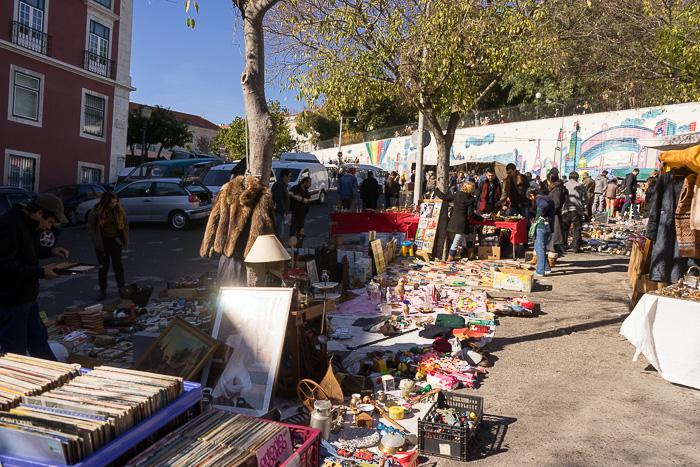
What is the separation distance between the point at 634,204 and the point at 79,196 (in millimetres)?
20818

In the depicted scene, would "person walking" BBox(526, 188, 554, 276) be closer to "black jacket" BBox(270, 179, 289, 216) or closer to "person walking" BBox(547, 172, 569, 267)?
"person walking" BBox(547, 172, 569, 267)

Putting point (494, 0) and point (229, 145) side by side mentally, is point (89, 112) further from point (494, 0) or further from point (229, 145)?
point (229, 145)

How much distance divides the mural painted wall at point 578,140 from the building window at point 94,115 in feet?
59.9

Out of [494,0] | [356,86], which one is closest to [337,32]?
[356,86]

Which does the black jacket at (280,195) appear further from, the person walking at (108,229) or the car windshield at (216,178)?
the car windshield at (216,178)

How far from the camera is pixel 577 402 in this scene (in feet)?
16.5

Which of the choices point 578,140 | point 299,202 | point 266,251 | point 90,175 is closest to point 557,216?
point 299,202

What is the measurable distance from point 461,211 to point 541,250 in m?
1.83

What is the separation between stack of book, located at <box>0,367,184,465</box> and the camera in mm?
2152

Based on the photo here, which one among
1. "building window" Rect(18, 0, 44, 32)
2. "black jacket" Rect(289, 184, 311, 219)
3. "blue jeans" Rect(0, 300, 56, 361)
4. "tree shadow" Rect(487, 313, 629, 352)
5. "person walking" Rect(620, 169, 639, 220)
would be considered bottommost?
"tree shadow" Rect(487, 313, 629, 352)

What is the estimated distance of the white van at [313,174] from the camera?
2062cm

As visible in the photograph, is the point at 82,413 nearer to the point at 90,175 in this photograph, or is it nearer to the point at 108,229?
the point at 108,229

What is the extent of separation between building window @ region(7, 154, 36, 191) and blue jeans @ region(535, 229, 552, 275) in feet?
68.6

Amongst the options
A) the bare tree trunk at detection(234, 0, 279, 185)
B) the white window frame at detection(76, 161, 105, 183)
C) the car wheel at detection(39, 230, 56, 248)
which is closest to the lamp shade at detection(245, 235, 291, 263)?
the bare tree trunk at detection(234, 0, 279, 185)
